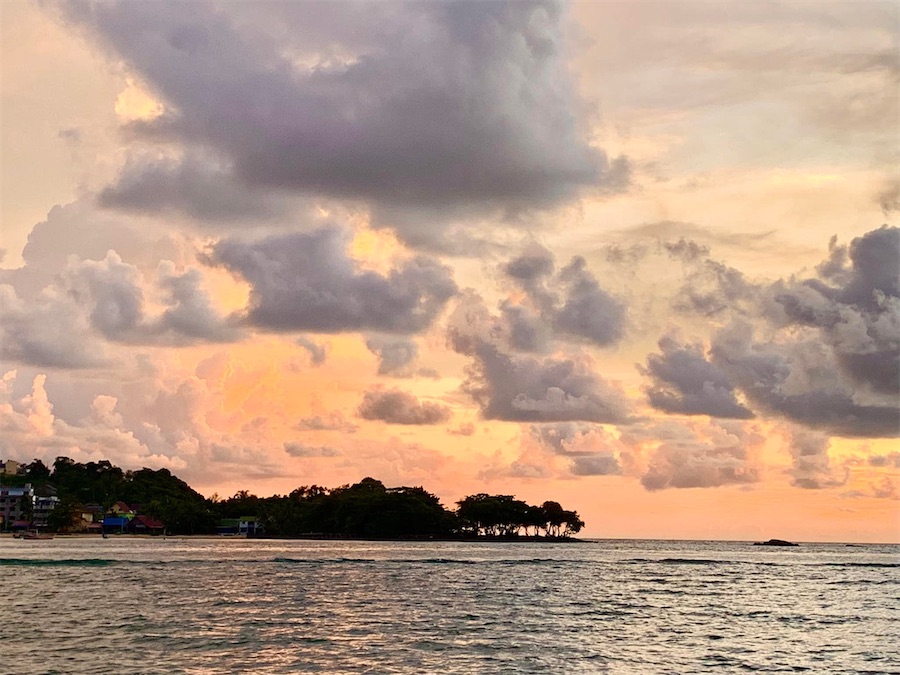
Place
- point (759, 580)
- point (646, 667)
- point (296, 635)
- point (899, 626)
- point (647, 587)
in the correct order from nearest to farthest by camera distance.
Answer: point (646, 667), point (296, 635), point (899, 626), point (647, 587), point (759, 580)

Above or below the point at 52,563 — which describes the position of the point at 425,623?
below

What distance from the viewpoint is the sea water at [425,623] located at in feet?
161

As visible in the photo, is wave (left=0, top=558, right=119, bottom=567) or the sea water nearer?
Answer: the sea water

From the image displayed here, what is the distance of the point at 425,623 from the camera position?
211ft

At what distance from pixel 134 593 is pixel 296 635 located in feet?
102

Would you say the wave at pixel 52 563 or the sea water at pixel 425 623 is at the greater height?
the wave at pixel 52 563

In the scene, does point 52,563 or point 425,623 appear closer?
point 425,623

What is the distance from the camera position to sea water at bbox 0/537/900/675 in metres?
48.9

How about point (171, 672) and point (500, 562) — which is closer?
point (171, 672)

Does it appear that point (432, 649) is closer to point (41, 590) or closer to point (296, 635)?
point (296, 635)

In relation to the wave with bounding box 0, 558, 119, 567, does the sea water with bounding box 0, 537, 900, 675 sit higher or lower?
lower

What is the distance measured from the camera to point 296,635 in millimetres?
57531

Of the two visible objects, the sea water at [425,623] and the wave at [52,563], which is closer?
the sea water at [425,623]

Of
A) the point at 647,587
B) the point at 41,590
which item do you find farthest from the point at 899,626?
the point at 41,590
